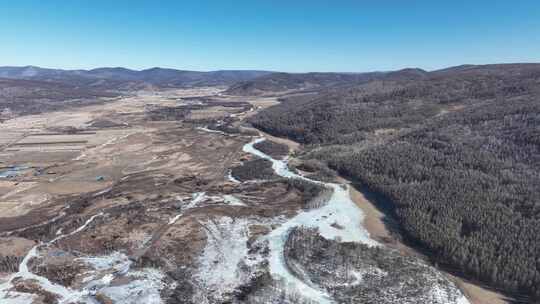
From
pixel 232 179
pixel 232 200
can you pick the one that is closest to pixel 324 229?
pixel 232 200

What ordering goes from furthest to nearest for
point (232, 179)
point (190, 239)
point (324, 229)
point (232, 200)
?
point (232, 179), point (232, 200), point (324, 229), point (190, 239)

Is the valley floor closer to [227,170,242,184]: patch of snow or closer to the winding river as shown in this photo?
the winding river

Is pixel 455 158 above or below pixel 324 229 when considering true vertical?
above

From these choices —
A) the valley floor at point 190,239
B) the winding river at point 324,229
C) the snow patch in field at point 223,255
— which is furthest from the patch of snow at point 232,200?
the winding river at point 324,229

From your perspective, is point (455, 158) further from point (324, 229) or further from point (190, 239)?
point (190, 239)

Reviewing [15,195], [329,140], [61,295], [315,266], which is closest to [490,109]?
Answer: [329,140]

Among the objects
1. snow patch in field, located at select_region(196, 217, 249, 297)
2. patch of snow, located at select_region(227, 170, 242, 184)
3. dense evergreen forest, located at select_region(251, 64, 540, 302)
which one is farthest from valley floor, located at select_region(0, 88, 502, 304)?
dense evergreen forest, located at select_region(251, 64, 540, 302)

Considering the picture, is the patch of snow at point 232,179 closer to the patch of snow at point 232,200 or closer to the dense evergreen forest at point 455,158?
the patch of snow at point 232,200

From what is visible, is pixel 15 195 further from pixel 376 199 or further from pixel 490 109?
pixel 490 109

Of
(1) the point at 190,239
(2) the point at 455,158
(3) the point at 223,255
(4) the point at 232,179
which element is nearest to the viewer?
(3) the point at 223,255
